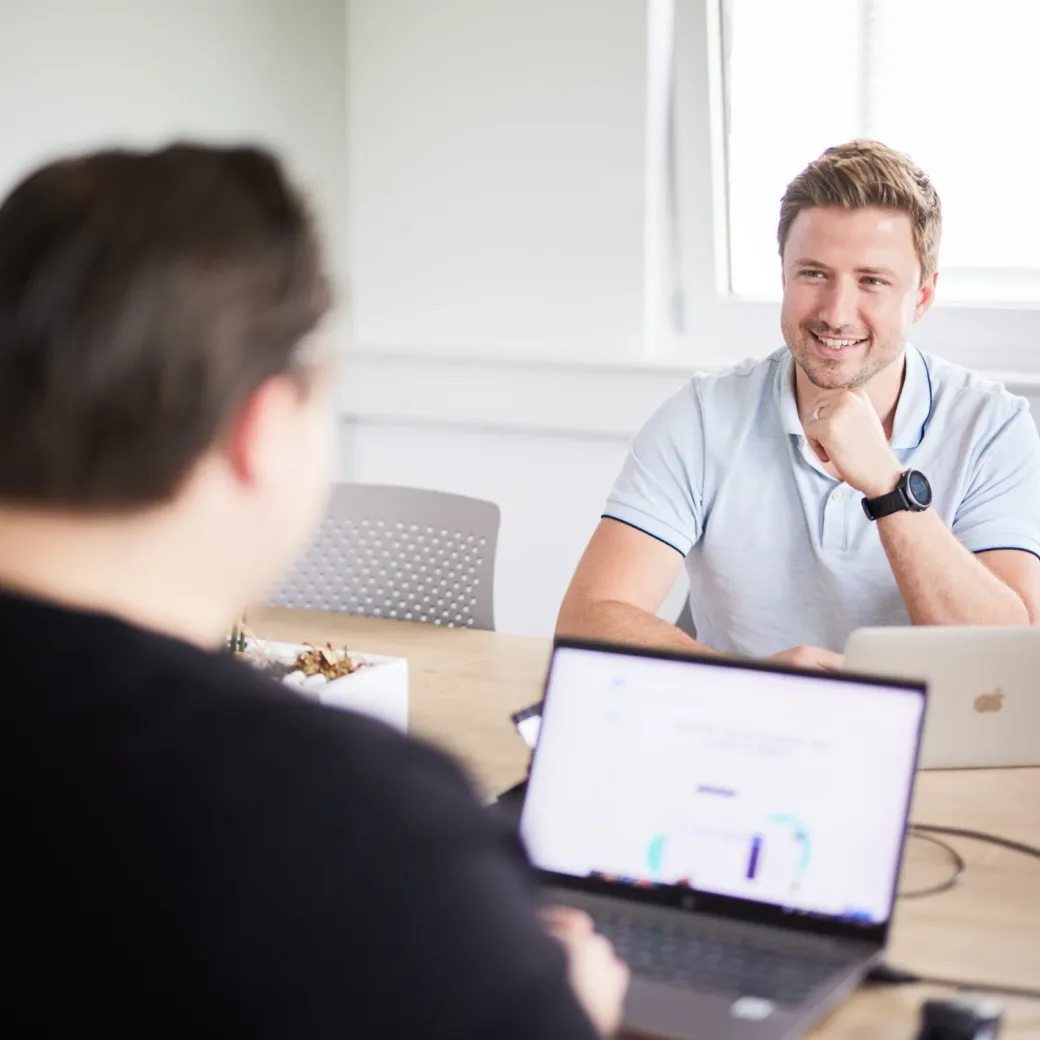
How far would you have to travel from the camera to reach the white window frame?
3.18 meters

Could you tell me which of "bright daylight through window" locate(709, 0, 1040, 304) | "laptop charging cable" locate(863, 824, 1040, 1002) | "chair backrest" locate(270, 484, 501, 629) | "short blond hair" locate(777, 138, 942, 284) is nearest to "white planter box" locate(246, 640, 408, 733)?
"laptop charging cable" locate(863, 824, 1040, 1002)

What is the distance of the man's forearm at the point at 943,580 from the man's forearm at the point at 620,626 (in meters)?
0.30

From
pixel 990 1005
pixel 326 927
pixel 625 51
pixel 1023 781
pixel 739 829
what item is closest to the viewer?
pixel 326 927

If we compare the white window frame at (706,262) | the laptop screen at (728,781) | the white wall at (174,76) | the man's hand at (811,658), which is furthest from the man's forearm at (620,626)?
the white window frame at (706,262)

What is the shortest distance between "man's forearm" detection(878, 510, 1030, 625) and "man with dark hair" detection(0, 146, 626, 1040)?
56.4 inches

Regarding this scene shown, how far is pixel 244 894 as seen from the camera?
24.1 inches

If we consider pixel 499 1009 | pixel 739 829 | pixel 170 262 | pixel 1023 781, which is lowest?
pixel 1023 781

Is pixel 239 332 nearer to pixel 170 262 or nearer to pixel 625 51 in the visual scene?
pixel 170 262

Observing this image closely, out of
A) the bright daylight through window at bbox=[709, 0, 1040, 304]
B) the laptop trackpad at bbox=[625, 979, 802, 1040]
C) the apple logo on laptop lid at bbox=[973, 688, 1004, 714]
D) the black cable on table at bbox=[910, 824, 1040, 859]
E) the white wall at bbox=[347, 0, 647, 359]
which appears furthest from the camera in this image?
the white wall at bbox=[347, 0, 647, 359]

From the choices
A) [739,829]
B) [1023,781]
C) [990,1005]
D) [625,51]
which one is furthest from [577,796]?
[625,51]

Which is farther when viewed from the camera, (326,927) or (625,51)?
(625,51)

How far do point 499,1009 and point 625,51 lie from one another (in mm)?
2927

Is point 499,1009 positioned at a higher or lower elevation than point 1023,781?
higher

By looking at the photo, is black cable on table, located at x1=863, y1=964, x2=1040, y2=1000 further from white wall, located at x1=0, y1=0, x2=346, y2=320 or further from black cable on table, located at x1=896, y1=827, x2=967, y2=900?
white wall, located at x1=0, y1=0, x2=346, y2=320
